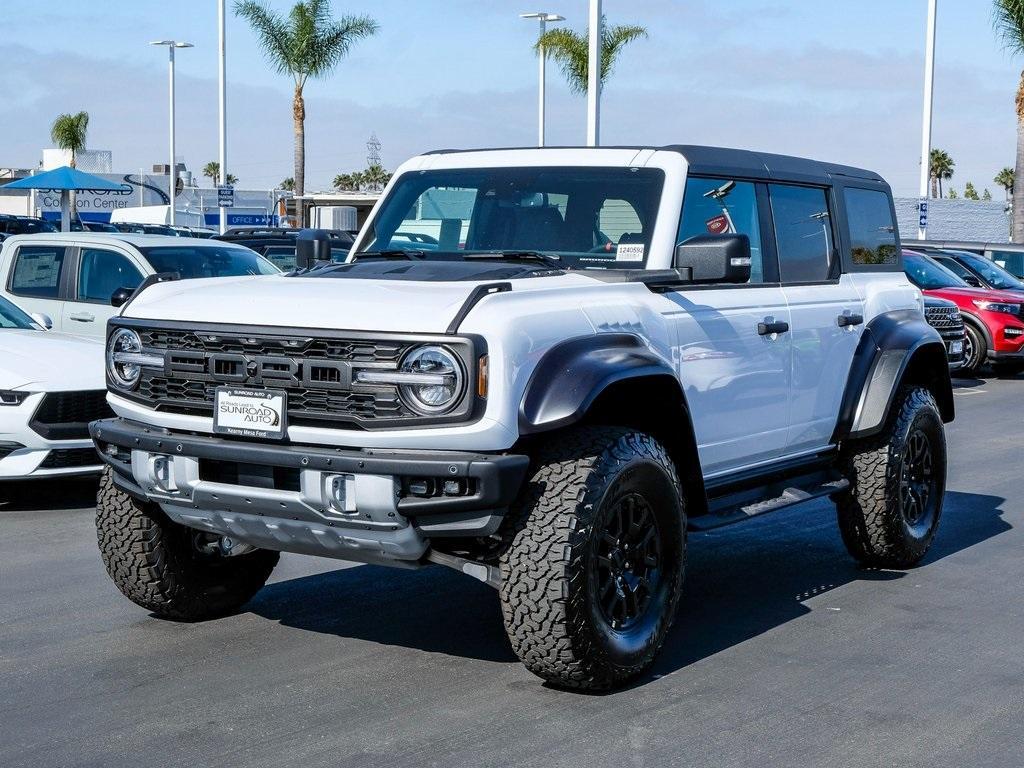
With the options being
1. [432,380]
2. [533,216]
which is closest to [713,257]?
[533,216]

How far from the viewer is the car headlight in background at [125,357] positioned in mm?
5172

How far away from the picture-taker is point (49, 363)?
28.6 ft

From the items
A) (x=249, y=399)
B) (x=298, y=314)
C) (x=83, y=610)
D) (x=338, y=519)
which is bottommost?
(x=83, y=610)

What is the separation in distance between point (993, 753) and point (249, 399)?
272 centimetres

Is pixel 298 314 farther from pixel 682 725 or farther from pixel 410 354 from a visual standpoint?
pixel 682 725

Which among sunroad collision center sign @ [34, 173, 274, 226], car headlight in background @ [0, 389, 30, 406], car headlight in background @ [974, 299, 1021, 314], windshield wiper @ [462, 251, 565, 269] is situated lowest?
car headlight in background @ [0, 389, 30, 406]

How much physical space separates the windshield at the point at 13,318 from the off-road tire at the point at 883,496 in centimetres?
588

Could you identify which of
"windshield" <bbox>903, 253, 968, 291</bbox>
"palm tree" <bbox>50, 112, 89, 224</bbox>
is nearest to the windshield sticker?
"windshield" <bbox>903, 253, 968, 291</bbox>

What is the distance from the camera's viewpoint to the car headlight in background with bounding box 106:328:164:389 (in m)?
5.17

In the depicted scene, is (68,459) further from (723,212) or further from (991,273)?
(991,273)

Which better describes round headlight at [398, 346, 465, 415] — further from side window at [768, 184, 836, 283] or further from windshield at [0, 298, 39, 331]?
windshield at [0, 298, 39, 331]

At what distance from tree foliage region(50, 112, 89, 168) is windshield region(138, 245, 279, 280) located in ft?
193

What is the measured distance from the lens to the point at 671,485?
202 inches

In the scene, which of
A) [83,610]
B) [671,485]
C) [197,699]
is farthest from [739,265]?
[83,610]
